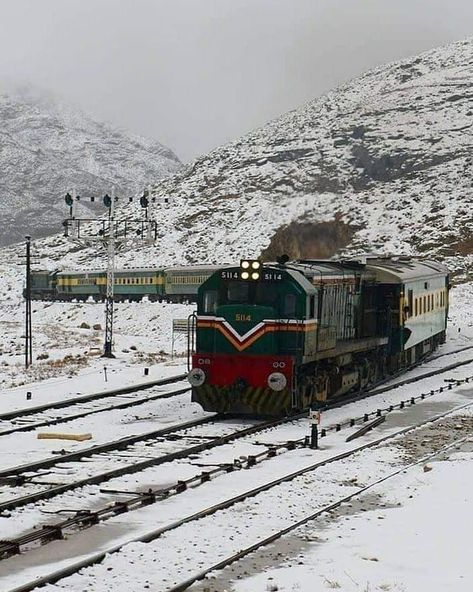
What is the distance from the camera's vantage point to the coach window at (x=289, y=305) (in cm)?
2189

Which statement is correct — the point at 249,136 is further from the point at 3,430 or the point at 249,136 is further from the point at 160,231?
the point at 3,430

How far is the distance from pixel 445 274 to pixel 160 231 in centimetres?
7150

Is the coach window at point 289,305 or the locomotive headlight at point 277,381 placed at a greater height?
the coach window at point 289,305

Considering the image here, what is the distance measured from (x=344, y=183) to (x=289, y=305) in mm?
61810

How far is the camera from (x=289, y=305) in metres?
21.9

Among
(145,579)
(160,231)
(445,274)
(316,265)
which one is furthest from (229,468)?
(160,231)

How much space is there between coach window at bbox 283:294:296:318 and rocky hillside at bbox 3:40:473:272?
109 feet

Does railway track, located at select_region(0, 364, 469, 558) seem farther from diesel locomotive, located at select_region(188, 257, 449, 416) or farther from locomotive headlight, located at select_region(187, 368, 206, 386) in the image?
locomotive headlight, located at select_region(187, 368, 206, 386)

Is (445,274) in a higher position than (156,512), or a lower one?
higher

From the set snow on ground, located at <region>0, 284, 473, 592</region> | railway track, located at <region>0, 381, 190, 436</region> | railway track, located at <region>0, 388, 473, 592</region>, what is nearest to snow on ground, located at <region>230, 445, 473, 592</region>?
snow on ground, located at <region>0, 284, 473, 592</region>

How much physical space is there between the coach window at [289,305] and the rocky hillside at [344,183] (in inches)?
1311

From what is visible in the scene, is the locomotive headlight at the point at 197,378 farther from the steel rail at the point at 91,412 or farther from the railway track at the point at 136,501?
the steel rail at the point at 91,412

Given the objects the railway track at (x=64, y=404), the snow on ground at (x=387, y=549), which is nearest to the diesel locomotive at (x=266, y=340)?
the railway track at (x=64, y=404)

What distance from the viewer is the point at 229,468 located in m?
16.2
